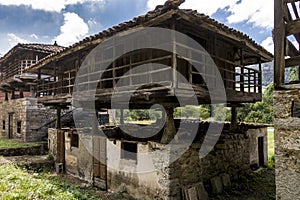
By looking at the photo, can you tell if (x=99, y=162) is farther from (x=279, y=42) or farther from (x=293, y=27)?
(x=293, y=27)

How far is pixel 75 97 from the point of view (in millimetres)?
8469

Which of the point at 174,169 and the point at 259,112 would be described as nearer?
the point at 174,169

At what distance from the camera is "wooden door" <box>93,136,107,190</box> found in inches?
309

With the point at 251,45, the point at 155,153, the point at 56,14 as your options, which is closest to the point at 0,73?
the point at 56,14

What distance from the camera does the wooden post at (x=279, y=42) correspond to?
3.88 m

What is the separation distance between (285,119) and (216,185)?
4.10 metres

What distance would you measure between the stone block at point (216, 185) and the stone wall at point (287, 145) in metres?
3.52

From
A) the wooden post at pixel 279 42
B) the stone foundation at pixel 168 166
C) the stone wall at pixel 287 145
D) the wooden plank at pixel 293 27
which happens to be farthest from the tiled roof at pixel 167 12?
the stone foundation at pixel 168 166

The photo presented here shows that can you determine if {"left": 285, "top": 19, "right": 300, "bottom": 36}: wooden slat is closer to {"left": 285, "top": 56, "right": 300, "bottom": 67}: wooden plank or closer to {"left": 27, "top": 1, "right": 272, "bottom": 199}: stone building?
{"left": 285, "top": 56, "right": 300, "bottom": 67}: wooden plank

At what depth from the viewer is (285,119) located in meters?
3.62

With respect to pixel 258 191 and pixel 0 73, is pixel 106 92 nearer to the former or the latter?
pixel 258 191

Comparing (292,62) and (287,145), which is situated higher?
(292,62)

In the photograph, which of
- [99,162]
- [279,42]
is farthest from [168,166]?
[279,42]

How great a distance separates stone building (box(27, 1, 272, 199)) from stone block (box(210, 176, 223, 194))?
0.03 metres
